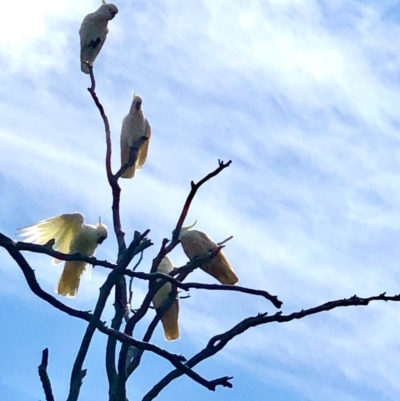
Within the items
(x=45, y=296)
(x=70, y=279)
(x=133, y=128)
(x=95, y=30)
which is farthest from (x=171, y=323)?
(x=45, y=296)

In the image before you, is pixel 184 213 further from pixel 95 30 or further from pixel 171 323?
pixel 95 30

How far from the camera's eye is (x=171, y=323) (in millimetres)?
4668

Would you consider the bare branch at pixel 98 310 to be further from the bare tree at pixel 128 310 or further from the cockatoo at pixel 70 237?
the cockatoo at pixel 70 237

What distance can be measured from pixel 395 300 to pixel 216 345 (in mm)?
736

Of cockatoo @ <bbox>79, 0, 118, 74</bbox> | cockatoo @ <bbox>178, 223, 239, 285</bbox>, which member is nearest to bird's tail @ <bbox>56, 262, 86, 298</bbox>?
cockatoo @ <bbox>178, 223, 239, 285</bbox>

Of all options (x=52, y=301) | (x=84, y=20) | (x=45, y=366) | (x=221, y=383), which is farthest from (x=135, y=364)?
(x=84, y=20)

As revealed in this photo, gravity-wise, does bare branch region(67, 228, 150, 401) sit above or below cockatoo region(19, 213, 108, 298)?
below

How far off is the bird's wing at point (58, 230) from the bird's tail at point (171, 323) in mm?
981

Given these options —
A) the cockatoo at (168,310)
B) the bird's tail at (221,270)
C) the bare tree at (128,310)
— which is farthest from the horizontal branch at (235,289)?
the bird's tail at (221,270)

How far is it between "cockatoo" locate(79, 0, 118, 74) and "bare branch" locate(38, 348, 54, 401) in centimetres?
337

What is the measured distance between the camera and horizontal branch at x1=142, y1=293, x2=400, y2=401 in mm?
2703

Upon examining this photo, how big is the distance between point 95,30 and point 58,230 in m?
1.61

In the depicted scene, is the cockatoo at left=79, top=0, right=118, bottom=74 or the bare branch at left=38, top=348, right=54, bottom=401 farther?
the cockatoo at left=79, top=0, right=118, bottom=74

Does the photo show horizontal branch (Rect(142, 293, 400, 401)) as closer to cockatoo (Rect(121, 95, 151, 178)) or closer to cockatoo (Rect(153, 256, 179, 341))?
cockatoo (Rect(153, 256, 179, 341))
